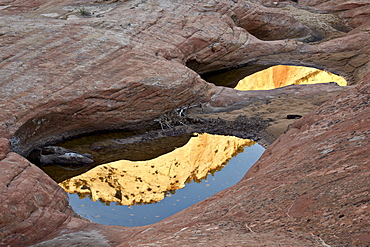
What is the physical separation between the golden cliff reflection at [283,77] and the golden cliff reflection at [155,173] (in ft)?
19.2

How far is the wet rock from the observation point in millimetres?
9898

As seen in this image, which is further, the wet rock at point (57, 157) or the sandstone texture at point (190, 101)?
the wet rock at point (57, 157)

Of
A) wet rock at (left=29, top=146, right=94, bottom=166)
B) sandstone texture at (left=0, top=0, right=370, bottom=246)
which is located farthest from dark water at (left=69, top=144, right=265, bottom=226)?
wet rock at (left=29, top=146, right=94, bottom=166)

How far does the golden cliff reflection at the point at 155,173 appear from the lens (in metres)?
8.65

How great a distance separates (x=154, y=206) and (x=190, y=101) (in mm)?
5087

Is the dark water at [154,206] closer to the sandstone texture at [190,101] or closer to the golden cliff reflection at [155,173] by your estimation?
the golden cliff reflection at [155,173]

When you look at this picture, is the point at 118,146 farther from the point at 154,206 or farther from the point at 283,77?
the point at 283,77

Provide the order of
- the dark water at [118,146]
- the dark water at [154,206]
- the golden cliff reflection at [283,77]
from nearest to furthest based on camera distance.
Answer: the dark water at [154,206]
the dark water at [118,146]
the golden cliff reflection at [283,77]

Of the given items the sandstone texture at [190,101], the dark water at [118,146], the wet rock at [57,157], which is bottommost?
the dark water at [118,146]

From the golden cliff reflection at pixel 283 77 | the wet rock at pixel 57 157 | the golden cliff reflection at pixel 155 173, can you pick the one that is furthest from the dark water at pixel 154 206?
the golden cliff reflection at pixel 283 77

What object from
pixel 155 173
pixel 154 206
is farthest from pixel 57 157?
pixel 154 206

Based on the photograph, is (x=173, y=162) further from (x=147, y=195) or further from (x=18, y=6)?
(x=18, y=6)

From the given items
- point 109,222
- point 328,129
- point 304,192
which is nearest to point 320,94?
point 328,129

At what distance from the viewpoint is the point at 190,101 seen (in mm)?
12609
